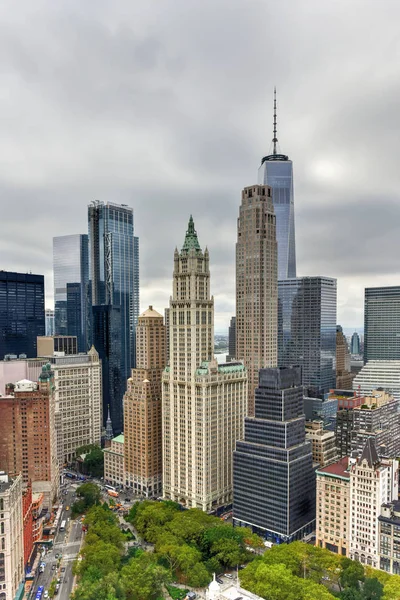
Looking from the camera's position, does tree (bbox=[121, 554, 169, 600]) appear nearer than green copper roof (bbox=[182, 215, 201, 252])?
Yes

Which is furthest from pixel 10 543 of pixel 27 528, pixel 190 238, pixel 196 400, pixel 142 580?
pixel 190 238

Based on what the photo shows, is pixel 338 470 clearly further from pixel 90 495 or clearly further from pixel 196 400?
pixel 90 495

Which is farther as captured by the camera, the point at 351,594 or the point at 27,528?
the point at 27,528

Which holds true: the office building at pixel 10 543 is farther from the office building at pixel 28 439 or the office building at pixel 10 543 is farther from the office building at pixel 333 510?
the office building at pixel 333 510

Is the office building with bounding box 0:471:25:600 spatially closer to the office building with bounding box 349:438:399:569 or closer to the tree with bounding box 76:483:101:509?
the tree with bounding box 76:483:101:509

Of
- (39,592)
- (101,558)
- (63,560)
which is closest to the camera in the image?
(39,592)

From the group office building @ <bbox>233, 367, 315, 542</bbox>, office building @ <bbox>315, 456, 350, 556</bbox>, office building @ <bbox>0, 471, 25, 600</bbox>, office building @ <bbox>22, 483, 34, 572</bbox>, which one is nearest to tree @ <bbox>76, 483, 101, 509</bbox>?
office building @ <bbox>22, 483, 34, 572</bbox>
